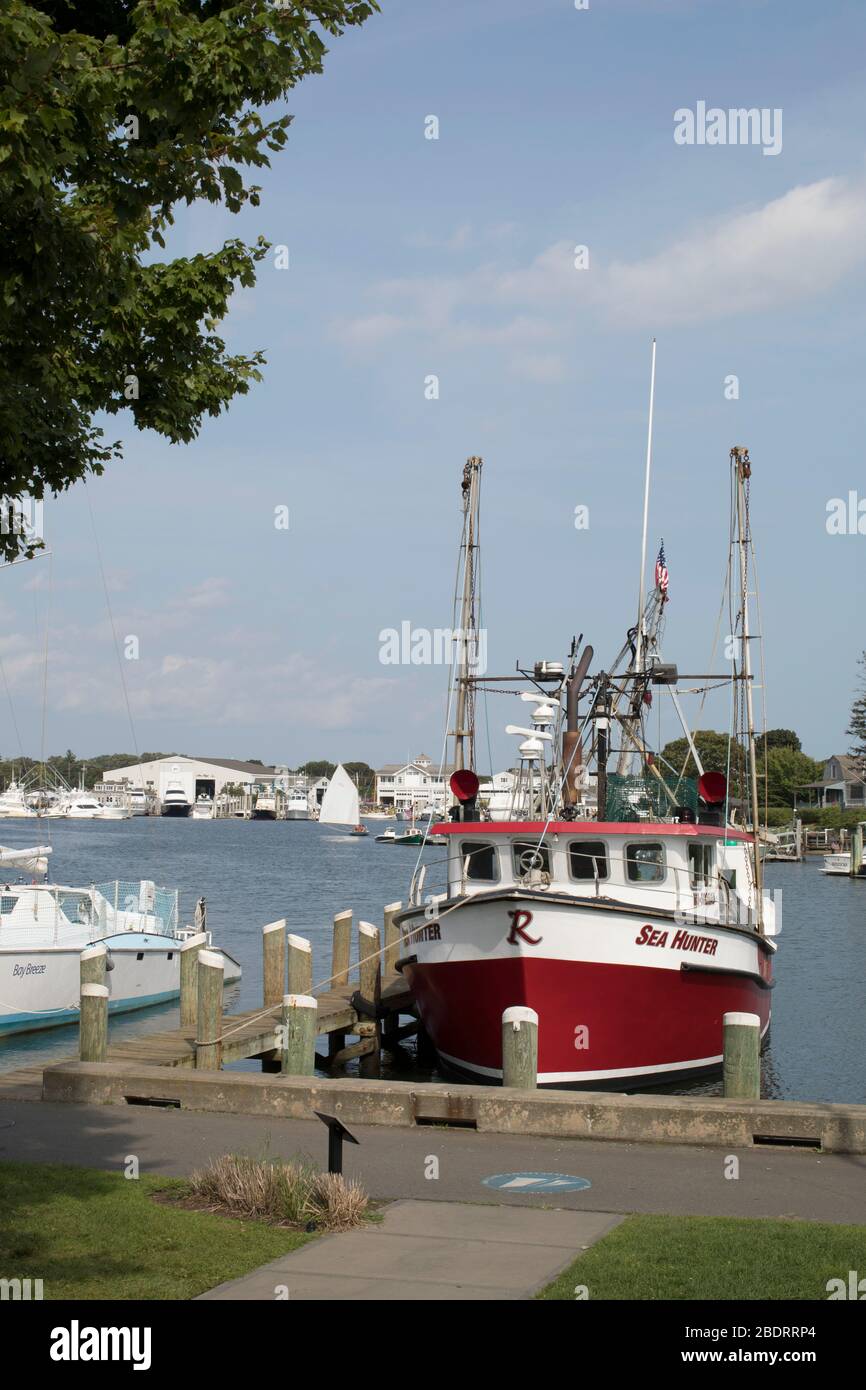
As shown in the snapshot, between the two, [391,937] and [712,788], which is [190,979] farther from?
[391,937]

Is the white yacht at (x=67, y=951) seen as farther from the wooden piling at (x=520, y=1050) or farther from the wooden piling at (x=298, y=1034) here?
the wooden piling at (x=520, y=1050)

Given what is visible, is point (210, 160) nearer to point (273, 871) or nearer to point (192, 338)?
point (192, 338)

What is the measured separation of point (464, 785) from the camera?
2269 cm

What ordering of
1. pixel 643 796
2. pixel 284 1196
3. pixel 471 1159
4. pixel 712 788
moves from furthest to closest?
pixel 643 796 → pixel 712 788 → pixel 471 1159 → pixel 284 1196

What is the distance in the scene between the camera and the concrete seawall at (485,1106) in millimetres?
12930

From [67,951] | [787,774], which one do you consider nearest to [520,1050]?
[67,951]

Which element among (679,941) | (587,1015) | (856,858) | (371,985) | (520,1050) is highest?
(679,941)

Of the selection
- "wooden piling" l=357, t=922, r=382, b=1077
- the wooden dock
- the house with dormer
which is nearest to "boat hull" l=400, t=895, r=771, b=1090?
"wooden piling" l=357, t=922, r=382, b=1077

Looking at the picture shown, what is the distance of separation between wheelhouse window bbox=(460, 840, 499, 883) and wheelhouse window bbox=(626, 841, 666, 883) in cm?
205

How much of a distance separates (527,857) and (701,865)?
3005 mm

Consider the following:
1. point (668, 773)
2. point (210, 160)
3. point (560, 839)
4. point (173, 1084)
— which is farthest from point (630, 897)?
point (210, 160)

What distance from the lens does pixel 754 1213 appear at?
10.6 m

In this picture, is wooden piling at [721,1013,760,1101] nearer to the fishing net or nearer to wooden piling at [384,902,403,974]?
the fishing net

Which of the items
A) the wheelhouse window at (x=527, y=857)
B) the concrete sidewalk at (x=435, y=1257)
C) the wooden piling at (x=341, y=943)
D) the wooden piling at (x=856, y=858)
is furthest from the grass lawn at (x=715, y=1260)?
the wooden piling at (x=856, y=858)
